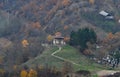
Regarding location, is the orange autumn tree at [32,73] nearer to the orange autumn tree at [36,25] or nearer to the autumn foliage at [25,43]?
the autumn foliage at [25,43]

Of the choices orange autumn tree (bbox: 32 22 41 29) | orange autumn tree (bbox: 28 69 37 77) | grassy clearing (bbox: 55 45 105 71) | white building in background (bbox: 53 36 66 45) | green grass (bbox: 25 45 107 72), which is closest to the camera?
orange autumn tree (bbox: 28 69 37 77)

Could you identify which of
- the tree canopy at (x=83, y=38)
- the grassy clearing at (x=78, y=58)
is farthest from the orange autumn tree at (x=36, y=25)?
the tree canopy at (x=83, y=38)

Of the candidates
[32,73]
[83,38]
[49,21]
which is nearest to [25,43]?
[83,38]

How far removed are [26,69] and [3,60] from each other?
11.6 metres

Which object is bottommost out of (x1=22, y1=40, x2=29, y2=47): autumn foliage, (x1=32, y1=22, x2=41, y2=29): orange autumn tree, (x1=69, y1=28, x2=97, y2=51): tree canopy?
(x1=22, y1=40, x2=29, y2=47): autumn foliage

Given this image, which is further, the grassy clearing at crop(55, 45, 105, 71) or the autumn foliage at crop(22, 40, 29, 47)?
the autumn foliage at crop(22, 40, 29, 47)

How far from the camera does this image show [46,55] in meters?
67.9

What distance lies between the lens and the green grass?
6291 centimetres

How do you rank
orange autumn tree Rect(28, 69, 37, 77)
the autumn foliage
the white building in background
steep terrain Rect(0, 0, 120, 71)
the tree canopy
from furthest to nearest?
steep terrain Rect(0, 0, 120, 71), the autumn foliage, the white building in background, the tree canopy, orange autumn tree Rect(28, 69, 37, 77)

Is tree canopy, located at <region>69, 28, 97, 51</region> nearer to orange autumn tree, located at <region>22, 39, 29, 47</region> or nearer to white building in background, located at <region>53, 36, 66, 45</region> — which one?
white building in background, located at <region>53, 36, 66, 45</region>

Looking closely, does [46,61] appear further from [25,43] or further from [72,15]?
[72,15]

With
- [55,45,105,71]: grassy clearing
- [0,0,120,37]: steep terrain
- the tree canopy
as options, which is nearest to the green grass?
[55,45,105,71]: grassy clearing

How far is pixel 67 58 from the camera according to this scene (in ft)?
219

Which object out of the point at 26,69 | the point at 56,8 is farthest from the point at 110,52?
the point at 56,8
